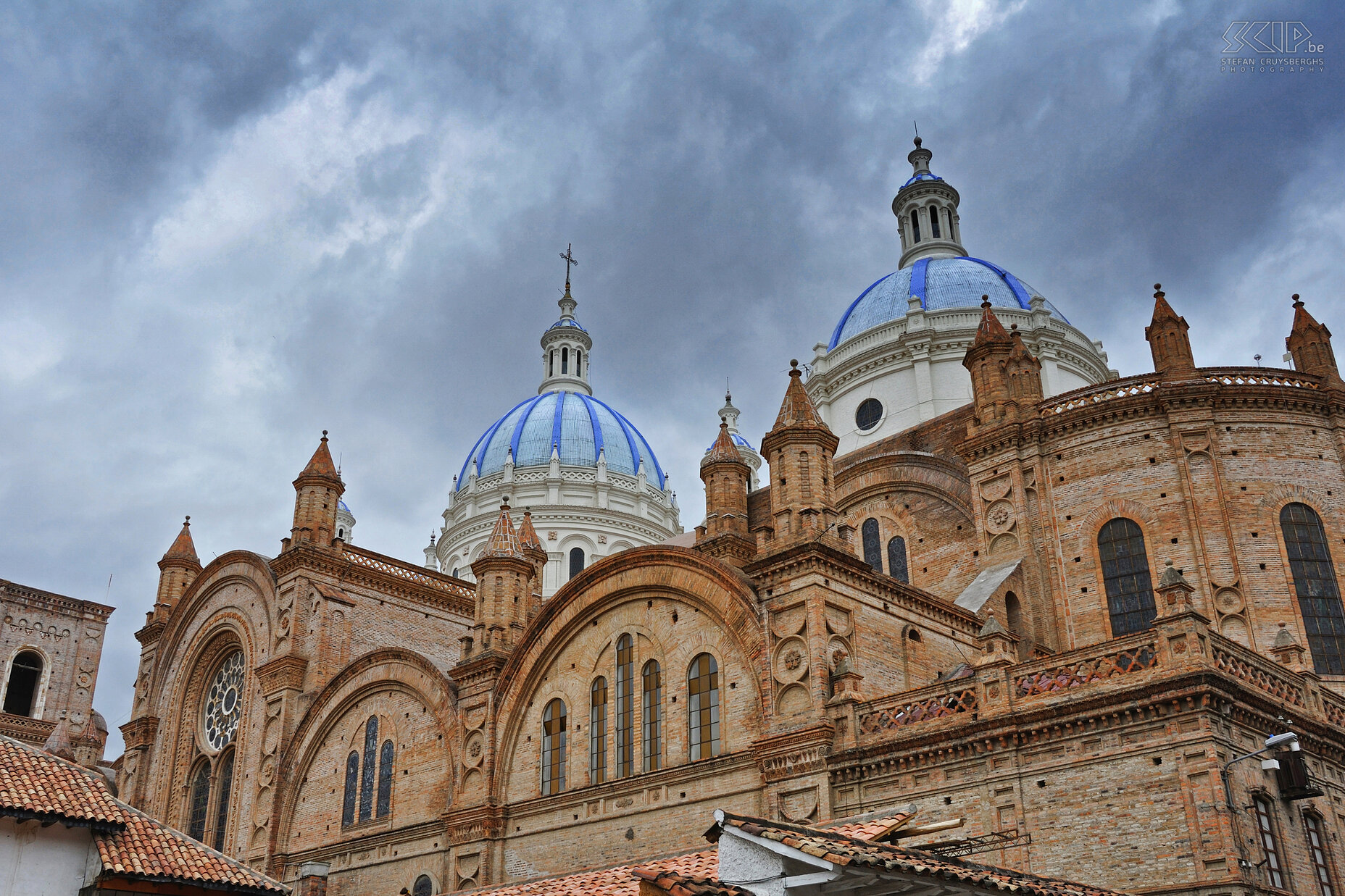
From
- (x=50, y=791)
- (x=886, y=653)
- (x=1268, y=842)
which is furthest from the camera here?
(x=886, y=653)

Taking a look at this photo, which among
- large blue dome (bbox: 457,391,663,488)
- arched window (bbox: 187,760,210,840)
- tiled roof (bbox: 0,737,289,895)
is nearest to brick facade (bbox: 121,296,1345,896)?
arched window (bbox: 187,760,210,840)

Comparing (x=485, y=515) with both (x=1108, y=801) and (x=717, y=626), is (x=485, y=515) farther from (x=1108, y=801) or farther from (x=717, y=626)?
(x=1108, y=801)

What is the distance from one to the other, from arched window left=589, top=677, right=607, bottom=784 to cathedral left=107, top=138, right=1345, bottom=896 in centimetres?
6

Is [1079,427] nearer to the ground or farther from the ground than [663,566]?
farther from the ground

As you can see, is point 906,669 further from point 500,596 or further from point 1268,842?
point 500,596

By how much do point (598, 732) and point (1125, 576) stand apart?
12.3 meters

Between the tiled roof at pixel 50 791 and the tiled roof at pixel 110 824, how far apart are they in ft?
0.03

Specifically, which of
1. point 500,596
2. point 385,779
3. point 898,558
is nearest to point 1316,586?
point 898,558

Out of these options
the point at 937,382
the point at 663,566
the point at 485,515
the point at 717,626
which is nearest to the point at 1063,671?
the point at 717,626

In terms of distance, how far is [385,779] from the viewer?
3309cm

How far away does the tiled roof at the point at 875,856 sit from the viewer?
10539 mm

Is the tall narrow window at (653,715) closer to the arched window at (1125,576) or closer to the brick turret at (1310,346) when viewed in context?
the arched window at (1125,576)

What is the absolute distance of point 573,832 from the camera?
27250 millimetres

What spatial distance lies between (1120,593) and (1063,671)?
312 inches
